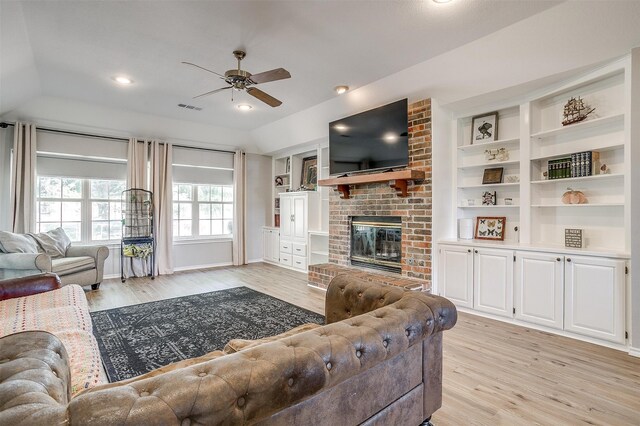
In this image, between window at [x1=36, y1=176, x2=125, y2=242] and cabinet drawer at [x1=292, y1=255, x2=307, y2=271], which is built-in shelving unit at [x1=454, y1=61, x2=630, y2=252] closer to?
cabinet drawer at [x1=292, y1=255, x2=307, y2=271]

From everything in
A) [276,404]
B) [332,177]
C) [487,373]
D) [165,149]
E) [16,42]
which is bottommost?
[487,373]

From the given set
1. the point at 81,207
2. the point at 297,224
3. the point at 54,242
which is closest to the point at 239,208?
the point at 297,224

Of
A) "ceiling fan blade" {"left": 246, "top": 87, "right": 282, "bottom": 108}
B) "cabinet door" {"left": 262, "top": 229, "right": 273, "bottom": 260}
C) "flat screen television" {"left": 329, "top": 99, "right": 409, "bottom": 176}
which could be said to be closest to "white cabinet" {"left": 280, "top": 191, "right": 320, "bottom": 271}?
"cabinet door" {"left": 262, "top": 229, "right": 273, "bottom": 260}

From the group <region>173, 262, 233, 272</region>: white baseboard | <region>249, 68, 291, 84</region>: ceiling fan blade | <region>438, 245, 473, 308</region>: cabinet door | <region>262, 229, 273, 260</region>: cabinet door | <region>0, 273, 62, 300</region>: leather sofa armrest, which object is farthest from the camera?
<region>262, 229, 273, 260</region>: cabinet door

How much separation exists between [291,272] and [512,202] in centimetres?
394

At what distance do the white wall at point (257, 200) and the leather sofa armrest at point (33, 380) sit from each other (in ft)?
19.9

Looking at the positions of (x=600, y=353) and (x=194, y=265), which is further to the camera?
(x=194, y=265)

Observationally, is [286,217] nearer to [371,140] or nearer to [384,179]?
[371,140]

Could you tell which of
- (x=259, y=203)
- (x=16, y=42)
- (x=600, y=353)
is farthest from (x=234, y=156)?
(x=600, y=353)

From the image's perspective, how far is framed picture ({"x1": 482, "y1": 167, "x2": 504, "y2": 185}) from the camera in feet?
12.8

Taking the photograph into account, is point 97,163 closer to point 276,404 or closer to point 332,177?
point 332,177

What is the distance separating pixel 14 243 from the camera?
4.00 m

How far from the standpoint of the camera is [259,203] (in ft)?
24.3

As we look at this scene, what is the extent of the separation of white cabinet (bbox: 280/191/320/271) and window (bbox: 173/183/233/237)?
1.34 metres
